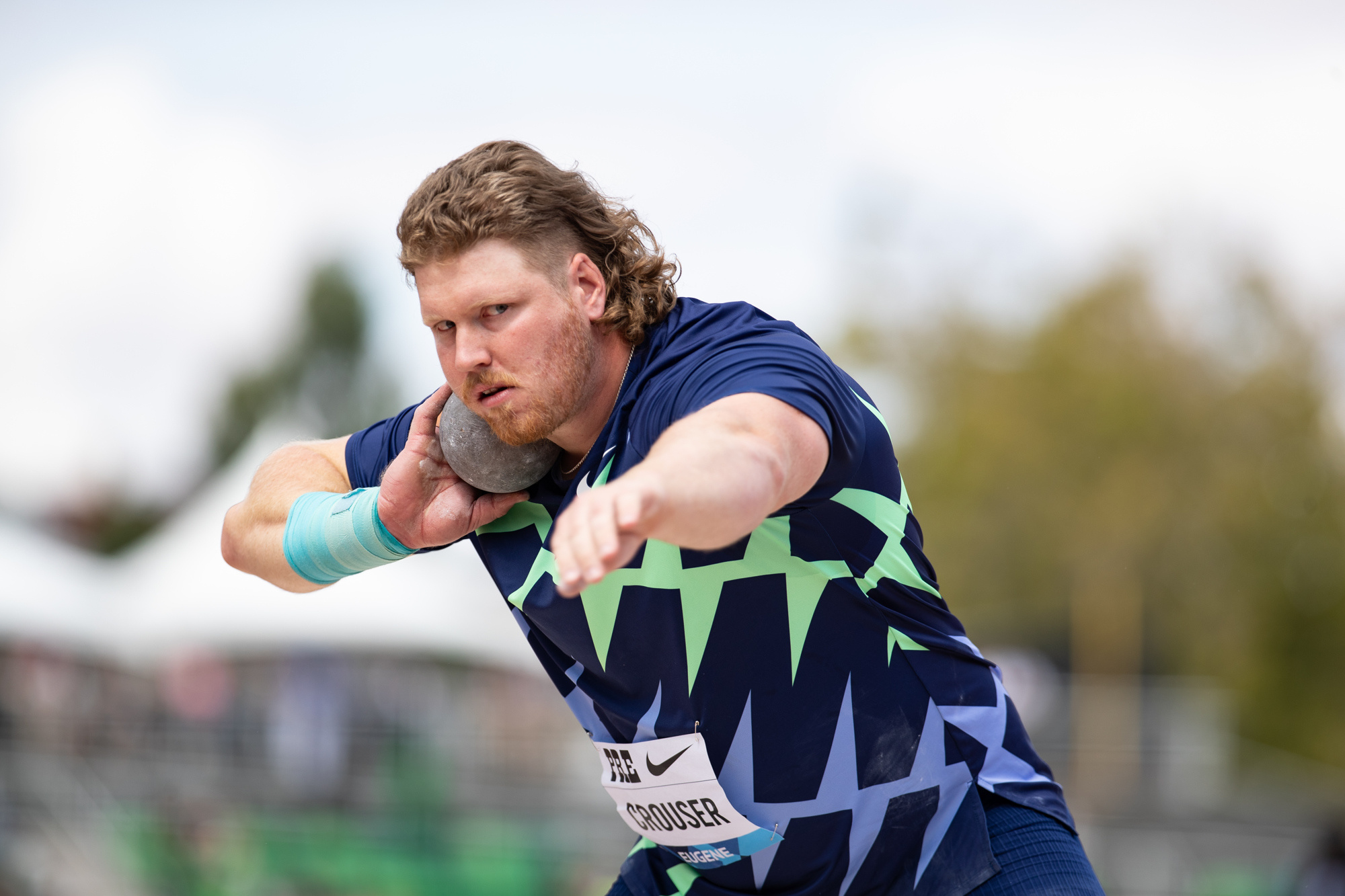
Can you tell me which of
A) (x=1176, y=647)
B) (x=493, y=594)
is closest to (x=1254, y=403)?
(x=1176, y=647)

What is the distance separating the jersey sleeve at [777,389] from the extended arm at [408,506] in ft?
2.17

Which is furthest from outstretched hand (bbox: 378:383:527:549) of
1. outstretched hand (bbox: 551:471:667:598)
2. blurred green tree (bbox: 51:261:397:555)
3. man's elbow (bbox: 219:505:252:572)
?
blurred green tree (bbox: 51:261:397:555)

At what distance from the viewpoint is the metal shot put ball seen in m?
2.89

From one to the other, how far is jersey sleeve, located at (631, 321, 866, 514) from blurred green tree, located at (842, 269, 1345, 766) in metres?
19.6

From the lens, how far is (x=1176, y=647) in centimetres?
2877

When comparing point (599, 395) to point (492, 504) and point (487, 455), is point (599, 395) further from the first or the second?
point (492, 504)

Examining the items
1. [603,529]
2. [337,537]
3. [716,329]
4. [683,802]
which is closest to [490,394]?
[716,329]

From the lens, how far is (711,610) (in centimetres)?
266

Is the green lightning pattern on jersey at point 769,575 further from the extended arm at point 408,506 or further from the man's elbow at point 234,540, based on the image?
the man's elbow at point 234,540

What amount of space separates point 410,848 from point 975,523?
15.6m

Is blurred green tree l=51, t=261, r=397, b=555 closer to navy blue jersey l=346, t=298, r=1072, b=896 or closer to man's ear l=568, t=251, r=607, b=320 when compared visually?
man's ear l=568, t=251, r=607, b=320

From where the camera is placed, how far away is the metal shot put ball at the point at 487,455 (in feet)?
9.48

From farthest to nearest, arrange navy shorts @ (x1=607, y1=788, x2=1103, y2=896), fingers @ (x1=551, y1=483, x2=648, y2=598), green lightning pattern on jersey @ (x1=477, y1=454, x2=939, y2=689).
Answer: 1. navy shorts @ (x1=607, y1=788, x2=1103, y2=896)
2. green lightning pattern on jersey @ (x1=477, y1=454, x2=939, y2=689)
3. fingers @ (x1=551, y1=483, x2=648, y2=598)

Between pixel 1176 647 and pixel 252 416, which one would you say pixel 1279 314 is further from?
pixel 252 416
